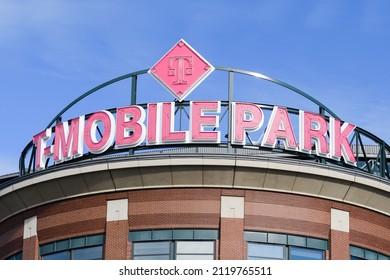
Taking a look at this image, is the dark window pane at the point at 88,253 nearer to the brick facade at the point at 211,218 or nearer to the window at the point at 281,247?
the brick facade at the point at 211,218

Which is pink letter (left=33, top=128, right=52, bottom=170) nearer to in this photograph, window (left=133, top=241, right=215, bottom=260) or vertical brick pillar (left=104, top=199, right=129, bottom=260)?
vertical brick pillar (left=104, top=199, right=129, bottom=260)

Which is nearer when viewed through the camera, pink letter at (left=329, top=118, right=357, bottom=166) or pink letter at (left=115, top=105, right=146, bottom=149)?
pink letter at (left=115, top=105, right=146, bottom=149)

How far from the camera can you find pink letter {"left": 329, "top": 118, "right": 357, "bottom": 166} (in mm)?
61312

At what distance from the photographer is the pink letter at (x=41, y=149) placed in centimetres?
6288

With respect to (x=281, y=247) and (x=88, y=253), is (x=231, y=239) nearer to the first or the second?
(x=281, y=247)

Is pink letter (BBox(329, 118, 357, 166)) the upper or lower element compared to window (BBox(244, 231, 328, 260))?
upper

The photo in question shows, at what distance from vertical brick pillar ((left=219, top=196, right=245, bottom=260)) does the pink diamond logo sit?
6.43m

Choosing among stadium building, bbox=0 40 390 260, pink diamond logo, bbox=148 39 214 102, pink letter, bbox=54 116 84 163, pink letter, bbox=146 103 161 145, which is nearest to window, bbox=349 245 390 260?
stadium building, bbox=0 40 390 260

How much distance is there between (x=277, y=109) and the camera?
6078cm

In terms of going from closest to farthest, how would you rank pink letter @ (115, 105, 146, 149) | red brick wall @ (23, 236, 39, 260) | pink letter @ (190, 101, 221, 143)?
pink letter @ (190, 101, 221, 143) < pink letter @ (115, 105, 146, 149) < red brick wall @ (23, 236, 39, 260)

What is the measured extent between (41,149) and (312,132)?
14242 millimetres

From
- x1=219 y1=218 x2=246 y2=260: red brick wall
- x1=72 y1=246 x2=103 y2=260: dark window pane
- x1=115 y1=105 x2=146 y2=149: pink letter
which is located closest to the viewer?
x1=219 y1=218 x2=246 y2=260: red brick wall
